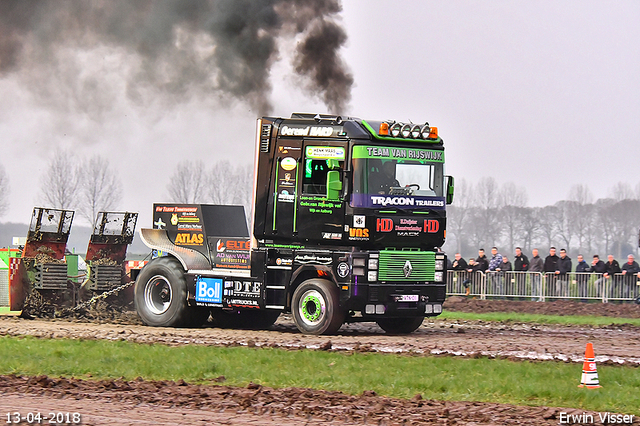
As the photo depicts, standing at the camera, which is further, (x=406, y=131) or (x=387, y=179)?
(x=406, y=131)

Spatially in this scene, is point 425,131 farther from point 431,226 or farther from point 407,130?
point 431,226

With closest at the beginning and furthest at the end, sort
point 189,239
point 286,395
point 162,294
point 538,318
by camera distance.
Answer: point 286,395 < point 189,239 < point 162,294 < point 538,318

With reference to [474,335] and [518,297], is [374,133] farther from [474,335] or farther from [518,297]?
[518,297]

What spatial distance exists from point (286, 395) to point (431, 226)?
736cm

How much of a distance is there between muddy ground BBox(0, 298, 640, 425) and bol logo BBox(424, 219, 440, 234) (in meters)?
2.01

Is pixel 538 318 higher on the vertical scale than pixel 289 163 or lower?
lower

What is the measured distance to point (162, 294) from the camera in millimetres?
18812

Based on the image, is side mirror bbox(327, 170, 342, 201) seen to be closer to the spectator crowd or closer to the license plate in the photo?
the license plate

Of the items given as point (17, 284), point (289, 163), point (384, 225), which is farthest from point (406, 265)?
point (17, 284)

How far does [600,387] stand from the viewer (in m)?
10.5

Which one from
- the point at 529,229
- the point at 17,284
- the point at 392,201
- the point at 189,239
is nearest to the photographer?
the point at 392,201

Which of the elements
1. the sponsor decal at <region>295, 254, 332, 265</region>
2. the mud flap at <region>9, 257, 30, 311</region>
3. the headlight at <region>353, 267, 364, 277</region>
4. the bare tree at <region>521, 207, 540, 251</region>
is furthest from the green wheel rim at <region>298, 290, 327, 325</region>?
the bare tree at <region>521, 207, 540, 251</region>

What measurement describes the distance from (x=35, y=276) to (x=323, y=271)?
23.2 feet

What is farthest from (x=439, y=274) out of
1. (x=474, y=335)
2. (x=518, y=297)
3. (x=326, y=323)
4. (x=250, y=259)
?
(x=518, y=297)
